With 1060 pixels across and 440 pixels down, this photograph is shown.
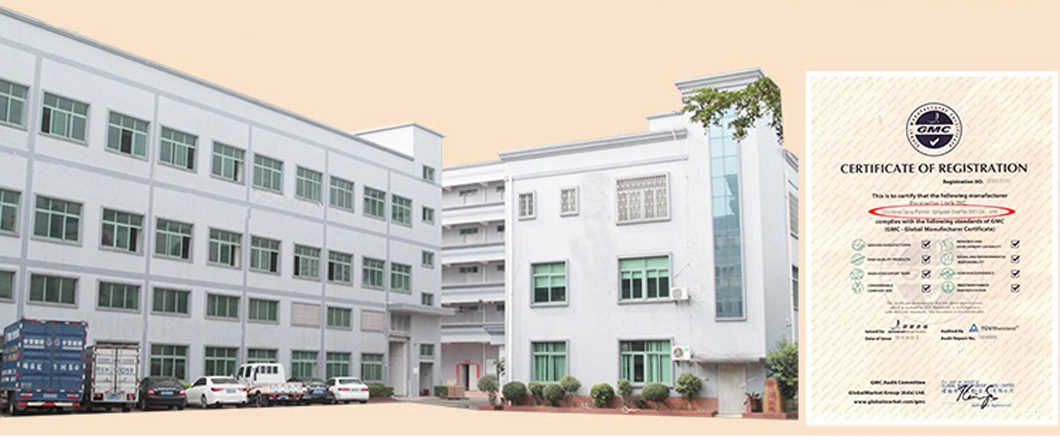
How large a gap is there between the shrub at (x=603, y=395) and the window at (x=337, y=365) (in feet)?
51.2

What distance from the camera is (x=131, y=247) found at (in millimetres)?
28500

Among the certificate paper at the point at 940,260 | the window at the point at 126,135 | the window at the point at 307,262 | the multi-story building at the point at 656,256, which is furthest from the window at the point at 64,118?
the certificate paper at the point at 940,260

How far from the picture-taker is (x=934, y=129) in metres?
10.9

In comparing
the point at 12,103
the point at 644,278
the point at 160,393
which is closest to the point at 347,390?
the point at 160,393

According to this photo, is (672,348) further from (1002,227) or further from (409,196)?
(409,196)

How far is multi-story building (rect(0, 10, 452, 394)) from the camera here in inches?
1019

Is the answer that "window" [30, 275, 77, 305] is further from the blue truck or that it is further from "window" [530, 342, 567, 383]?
"window" [530, 342, 567, 383]

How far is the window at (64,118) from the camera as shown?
86.0 ft

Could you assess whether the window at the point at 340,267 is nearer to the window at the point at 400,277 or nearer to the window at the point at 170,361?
the window at the point at 400,277

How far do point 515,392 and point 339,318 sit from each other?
14452 mm

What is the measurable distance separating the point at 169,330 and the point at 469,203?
23662mm

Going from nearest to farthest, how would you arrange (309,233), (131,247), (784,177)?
(784,177) → (131,247) → (309,233)

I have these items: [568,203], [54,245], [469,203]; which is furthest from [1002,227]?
[469,203]

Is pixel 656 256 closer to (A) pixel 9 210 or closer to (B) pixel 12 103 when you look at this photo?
(A) pixel 9 210
